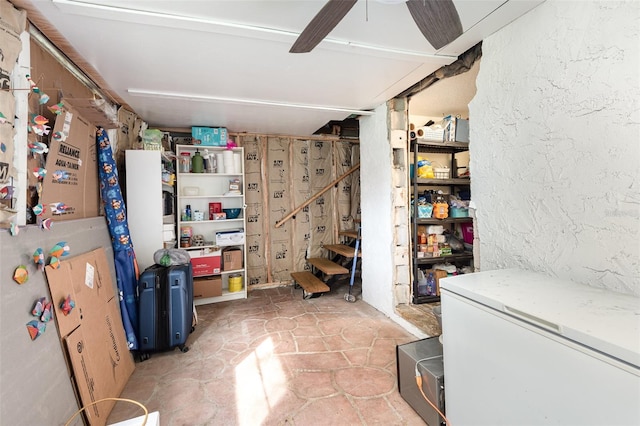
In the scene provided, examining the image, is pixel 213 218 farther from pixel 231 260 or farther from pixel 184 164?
pixel 184 164

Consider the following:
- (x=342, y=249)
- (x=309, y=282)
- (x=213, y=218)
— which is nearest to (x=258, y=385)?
(x=309, y=282)

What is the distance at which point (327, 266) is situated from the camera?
391cm

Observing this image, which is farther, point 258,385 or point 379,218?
point 379,218

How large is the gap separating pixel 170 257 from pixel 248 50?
1985 millimetres

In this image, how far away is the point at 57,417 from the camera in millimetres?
1393

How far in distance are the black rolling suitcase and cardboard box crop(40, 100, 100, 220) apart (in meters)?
0.73

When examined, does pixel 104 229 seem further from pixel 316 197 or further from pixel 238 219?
pixel 316 197

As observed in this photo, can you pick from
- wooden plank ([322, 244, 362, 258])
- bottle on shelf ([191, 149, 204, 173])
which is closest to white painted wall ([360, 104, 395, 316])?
wooden plank ([322, 244, 362, 258])

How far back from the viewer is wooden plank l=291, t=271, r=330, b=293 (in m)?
3.61

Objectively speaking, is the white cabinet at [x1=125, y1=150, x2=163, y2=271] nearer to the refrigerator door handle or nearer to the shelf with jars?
the shelf with jars

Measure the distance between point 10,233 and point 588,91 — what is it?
9.08ft

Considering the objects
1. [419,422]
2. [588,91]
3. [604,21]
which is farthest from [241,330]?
[604,21]

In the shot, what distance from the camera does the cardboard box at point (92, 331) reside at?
1551 mm

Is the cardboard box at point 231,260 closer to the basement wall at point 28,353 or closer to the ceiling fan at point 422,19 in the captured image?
the basement wall at point 28,353
